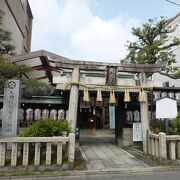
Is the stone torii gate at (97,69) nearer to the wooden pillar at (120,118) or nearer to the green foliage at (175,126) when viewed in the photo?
the green foliage at (175,126)

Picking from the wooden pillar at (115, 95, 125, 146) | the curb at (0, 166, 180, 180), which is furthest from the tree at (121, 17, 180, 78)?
the curb at (0, 166, 180, 180)

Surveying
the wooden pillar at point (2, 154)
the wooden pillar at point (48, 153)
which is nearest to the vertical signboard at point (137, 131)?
the wooden pillar at point (48, 153)

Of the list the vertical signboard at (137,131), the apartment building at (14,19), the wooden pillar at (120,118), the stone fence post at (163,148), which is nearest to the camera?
the stone fence post at (163,148)

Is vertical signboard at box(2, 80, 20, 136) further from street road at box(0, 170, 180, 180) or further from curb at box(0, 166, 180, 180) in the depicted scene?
street road at box(0, 170, 180, 180)

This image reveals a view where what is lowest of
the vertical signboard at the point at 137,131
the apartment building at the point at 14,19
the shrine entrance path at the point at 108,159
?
the shrine entrance path at the point at 108,159

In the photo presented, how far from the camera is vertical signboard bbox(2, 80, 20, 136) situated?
10.1 meters

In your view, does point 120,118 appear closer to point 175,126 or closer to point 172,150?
point 175,126

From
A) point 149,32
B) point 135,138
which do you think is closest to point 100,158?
point 135,138

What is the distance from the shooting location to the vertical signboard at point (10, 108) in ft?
33.2

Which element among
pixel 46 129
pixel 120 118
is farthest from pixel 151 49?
pixel 46 129

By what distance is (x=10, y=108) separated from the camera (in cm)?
1029

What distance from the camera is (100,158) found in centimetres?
1068

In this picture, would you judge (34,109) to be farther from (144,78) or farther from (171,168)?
(171,168)

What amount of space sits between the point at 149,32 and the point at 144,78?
11.9 meters
